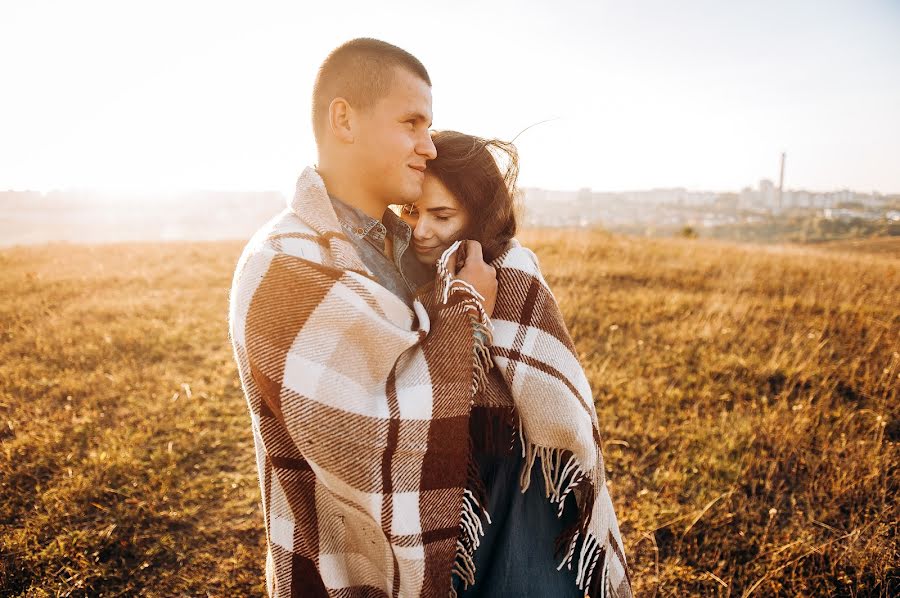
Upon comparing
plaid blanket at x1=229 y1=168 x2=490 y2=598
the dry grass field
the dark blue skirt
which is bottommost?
the dry grass field

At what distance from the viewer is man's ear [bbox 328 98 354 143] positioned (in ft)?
6.12

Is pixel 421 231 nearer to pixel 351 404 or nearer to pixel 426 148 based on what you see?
pixel 426 148

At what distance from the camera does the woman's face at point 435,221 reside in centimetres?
214

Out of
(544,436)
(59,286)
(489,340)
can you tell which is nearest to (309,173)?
(489,340)

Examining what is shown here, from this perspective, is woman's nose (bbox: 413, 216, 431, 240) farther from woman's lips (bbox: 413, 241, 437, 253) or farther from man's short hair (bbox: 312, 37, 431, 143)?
man's short hair (bbox: 312, 37, 431, 143)

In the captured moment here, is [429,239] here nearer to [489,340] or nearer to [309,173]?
[309,173]

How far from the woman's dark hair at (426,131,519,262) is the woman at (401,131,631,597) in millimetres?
391

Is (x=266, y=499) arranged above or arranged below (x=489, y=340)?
below

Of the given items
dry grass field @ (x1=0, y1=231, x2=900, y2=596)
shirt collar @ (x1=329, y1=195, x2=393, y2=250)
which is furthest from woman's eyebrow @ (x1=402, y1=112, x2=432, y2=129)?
dry grass field @ (x1=0, y1=231, x2=900, y2=596)

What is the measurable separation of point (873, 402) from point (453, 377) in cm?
426

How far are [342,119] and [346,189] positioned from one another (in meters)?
0.26

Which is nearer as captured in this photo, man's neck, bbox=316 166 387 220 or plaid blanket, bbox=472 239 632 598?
plaid blanket, bbox=472 239 632 598

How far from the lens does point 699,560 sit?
8.57 feet

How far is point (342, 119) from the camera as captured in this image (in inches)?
73.9
